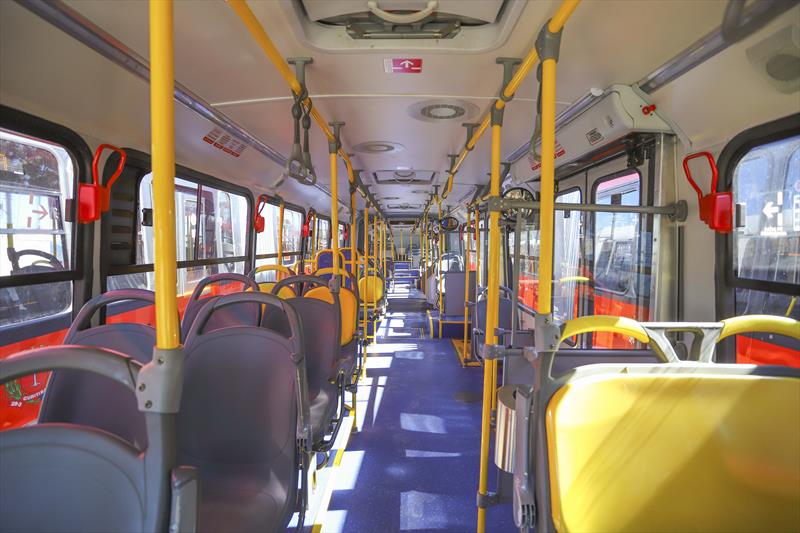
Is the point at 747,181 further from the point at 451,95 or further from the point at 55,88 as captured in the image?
the point at 55,88

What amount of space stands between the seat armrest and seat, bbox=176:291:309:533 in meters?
0.96

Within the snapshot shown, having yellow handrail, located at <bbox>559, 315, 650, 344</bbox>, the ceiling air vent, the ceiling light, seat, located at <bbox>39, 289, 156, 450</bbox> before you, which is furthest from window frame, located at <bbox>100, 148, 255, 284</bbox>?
yellow handrail, located at <bbox>559, 315, 650, 344</bbox>

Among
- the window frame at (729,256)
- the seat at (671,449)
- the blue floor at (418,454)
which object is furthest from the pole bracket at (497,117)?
the blue floor at (418,454)

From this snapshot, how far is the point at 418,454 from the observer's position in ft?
10.6

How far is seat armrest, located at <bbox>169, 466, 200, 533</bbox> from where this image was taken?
83 centimetres

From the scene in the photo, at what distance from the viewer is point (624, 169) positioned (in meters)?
3.05

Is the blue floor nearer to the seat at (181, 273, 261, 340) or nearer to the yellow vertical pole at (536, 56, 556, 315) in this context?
the seat at (181, 273, 261, 340)

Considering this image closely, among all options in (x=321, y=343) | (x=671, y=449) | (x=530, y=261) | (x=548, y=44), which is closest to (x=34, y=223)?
(x=321, y=343)

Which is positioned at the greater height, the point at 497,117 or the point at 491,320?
the point at 497,117

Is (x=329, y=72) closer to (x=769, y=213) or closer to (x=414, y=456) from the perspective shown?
(x=769, y=213)

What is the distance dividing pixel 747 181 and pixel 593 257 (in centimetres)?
172

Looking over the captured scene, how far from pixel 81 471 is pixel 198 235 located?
364 cm

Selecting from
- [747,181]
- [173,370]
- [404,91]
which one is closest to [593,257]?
[747,181]

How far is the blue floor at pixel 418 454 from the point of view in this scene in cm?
248
